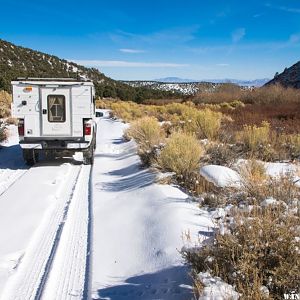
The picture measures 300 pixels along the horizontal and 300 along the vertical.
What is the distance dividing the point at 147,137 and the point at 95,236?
25.7 ft

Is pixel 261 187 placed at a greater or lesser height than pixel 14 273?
greater

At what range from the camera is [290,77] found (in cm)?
6450

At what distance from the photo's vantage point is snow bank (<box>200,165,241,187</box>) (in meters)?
7.29

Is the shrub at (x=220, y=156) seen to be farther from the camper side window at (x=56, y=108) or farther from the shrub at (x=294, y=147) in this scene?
the camper side window at (x=56, y=108)

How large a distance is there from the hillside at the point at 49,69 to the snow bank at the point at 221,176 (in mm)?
43592

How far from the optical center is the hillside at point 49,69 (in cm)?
5656

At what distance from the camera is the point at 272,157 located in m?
11.0

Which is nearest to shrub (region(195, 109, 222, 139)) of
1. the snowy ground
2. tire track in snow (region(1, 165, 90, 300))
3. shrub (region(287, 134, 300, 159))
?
shrub (region(287, 134, 300, 159))

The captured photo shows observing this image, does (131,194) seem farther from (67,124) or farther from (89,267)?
(67,124)

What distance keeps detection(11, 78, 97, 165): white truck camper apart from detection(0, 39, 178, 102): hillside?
38310mm

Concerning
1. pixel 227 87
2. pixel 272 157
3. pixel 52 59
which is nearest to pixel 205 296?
pixel 272 157

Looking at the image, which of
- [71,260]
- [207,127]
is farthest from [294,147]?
[71,260]

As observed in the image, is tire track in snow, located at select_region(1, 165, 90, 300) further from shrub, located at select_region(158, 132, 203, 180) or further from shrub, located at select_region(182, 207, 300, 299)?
shrub, located at select_region(158, 132, 203, 180)

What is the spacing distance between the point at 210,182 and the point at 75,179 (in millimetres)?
3659
